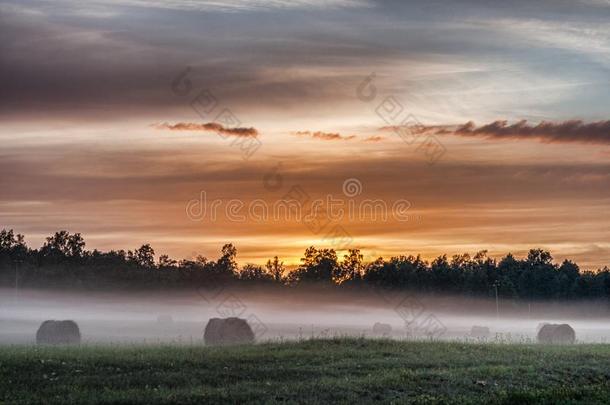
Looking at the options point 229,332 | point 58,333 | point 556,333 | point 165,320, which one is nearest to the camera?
point 229,332

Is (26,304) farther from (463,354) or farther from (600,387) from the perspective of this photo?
(600,387)

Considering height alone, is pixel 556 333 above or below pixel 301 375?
above

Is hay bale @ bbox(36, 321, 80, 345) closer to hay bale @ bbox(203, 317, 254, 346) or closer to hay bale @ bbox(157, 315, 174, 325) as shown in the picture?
hay bale @ bbox(203, 317, 254, 346)

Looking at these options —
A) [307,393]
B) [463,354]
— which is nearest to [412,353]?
[463,354]

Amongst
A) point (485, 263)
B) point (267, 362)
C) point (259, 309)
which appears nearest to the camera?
point (267, 362)

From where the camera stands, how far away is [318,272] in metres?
151

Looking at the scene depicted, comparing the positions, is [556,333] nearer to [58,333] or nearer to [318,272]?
[58,333]

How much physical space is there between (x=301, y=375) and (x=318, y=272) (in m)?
123

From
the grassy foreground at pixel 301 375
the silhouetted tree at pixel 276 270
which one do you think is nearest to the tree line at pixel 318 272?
the silhouetted tree at pixel 276 270

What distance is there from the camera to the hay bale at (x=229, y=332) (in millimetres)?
49719

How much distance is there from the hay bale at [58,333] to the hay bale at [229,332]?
27.7 ft

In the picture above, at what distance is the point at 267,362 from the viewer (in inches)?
1182

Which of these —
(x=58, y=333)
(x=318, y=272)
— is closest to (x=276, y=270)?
(x=318, y=272)

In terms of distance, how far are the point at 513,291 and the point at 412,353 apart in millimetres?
113076
